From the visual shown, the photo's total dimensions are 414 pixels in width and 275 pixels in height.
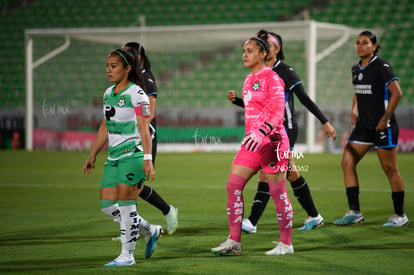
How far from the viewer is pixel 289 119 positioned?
7043mm

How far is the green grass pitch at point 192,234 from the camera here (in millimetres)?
5320

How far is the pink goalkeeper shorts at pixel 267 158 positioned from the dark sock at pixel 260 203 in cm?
139

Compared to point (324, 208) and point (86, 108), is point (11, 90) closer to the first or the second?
point (86, 108)

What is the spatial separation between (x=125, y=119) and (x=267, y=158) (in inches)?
48.1

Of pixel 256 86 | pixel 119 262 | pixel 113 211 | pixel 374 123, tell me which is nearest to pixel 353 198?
pixel 374 123

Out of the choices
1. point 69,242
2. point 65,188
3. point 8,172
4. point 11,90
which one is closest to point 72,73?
point 11,90

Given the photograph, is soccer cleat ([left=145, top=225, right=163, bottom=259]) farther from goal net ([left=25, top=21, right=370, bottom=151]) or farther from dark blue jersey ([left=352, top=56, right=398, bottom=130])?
goal net ([left=25, top=21, right=370, bottom=151])

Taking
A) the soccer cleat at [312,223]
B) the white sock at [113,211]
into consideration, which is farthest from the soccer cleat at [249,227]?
the white sock at [113,211]

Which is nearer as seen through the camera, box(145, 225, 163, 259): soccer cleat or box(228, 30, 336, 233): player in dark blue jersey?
box(145, 225, 163, 259): soccer cleat

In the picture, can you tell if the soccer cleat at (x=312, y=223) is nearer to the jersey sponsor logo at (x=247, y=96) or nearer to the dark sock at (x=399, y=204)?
the dark sock at (x=399, y=204)

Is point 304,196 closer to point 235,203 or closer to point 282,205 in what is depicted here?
point 282,205

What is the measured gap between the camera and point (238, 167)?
570 cm

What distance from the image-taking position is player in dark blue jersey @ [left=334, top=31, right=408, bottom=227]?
7574mm

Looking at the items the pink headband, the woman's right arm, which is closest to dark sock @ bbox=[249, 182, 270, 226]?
the pink headband
